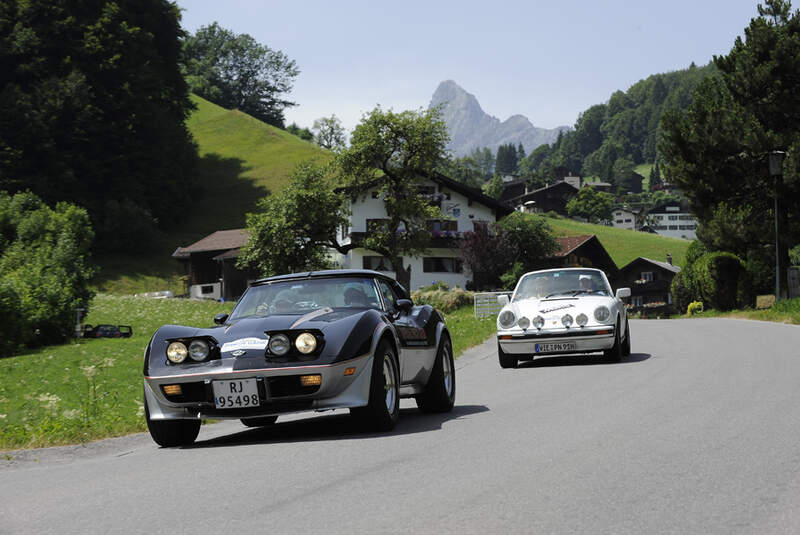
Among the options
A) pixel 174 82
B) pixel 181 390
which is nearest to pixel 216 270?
pixel 174 82

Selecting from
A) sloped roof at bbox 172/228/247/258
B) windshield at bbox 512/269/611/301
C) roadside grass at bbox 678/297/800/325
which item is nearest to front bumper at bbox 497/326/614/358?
windshield at bbox 512/269/611/301

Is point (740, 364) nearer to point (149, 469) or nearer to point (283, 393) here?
point (283, 393)

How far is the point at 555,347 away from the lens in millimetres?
14773

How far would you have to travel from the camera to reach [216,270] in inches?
2928

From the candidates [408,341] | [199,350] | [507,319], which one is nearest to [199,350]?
[199,350]

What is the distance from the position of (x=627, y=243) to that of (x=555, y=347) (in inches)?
4010

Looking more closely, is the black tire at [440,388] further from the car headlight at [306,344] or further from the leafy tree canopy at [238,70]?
the leafy tree canopy at [238,70]

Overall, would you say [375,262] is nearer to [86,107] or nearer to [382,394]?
[86,107]

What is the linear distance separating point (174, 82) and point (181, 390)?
8416 cm

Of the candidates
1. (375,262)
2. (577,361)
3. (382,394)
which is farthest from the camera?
(375,262)

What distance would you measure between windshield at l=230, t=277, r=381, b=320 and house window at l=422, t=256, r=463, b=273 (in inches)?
2387

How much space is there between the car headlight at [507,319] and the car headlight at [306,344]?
8.16m

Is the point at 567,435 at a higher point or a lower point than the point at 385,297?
lower

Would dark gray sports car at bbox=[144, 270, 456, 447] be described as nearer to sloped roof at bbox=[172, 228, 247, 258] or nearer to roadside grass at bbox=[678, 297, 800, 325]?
roadside grass at bbox=[678, 297, 800, 325]
